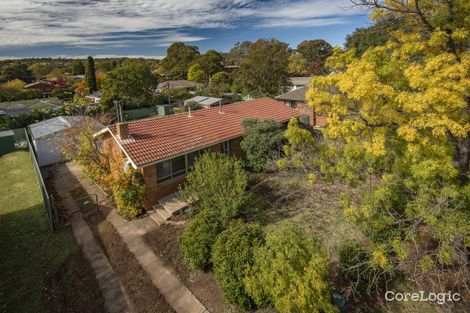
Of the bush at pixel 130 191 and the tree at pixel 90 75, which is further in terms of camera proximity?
the tree at pixel 90 75

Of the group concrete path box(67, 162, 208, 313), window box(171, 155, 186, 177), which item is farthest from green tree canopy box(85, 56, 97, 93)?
window box(171, 155, 186, 177)

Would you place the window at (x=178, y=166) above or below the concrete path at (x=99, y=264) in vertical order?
above

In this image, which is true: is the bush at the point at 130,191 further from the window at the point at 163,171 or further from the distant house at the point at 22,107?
the distant house at the point at 22,107

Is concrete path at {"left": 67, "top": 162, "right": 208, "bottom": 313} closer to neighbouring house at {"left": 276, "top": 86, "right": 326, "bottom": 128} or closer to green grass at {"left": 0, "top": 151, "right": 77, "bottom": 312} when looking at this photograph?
green grass at {"left": 0, "top": 151, "right": 77, "bottom": 312}

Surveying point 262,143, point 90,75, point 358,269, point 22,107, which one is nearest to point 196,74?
point 90,75

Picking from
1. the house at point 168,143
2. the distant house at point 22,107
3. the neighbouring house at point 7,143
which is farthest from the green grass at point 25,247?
the distant house at point 22,107
